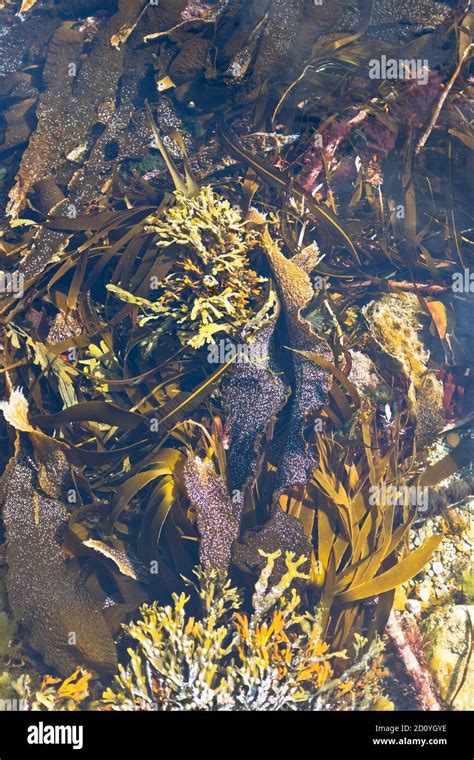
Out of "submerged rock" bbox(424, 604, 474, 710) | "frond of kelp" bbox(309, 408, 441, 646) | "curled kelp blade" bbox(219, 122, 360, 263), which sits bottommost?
"submerged rock" bbox(424, 604, 474, 710)

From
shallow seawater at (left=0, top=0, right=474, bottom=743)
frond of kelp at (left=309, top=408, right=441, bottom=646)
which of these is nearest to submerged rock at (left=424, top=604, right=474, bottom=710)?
shallow seawater at (left=0, top=0, right=474, bottom=743)

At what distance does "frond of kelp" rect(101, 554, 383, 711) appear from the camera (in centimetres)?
243

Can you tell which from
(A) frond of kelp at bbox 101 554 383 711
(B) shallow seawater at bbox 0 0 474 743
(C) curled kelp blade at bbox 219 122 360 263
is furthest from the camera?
(C) curled kelp blade at bbox 219 122 360 263

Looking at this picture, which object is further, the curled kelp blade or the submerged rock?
the curled kelp blade

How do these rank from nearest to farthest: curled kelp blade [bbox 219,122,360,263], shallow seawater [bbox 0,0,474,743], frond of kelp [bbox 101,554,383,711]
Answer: frond of kelp [bbox 101,554,383,711] < shallow seawater [bbox 0,0,474,743] < curled kelp blade [bbox 219,122,360,263]

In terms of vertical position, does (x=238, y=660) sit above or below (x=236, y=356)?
below

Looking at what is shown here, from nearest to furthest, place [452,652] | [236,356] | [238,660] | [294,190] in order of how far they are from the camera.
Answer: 1. [238,660]
2. [452,652]
3. [236,356]
4. [294,190]

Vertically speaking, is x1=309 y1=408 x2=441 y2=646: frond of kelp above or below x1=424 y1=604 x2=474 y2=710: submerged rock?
above

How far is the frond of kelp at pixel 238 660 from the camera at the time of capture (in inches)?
95.8

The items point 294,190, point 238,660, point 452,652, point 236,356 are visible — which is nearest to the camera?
point 238,660

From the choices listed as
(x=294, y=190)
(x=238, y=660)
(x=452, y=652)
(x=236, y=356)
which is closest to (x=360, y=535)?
(x=452, y=652)

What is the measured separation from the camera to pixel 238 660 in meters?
2.62

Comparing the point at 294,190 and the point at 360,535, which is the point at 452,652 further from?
the point at 294,190

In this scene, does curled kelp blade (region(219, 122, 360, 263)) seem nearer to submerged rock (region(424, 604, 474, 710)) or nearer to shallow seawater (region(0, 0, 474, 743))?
shallow seawater (region(0, 0, 474, 743))
